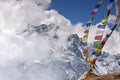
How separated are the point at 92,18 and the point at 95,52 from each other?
3.14 metres

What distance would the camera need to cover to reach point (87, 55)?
75.4 feet

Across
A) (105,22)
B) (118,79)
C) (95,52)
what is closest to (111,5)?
(105,22)

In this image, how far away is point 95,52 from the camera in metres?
21.2

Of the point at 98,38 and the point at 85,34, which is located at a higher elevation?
the point at 85,34

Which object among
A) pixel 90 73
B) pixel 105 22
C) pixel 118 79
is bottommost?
pixel 118 79

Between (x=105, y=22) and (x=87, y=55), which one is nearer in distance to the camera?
(x=105, y=22)

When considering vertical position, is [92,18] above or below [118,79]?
above

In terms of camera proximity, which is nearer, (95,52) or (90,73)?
(95,52)

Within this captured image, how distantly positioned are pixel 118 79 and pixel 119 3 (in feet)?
13.0

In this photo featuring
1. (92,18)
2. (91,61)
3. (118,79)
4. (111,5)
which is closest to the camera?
(118,79)

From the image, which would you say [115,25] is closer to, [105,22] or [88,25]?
[105,22]

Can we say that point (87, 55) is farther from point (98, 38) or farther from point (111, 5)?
point (111, 5)

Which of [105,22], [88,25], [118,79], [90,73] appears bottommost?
[118,79]

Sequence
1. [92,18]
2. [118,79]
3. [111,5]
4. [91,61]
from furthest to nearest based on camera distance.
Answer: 1. [92,18]
2. [91,61]
3. [111,5]
4. [118,79]
